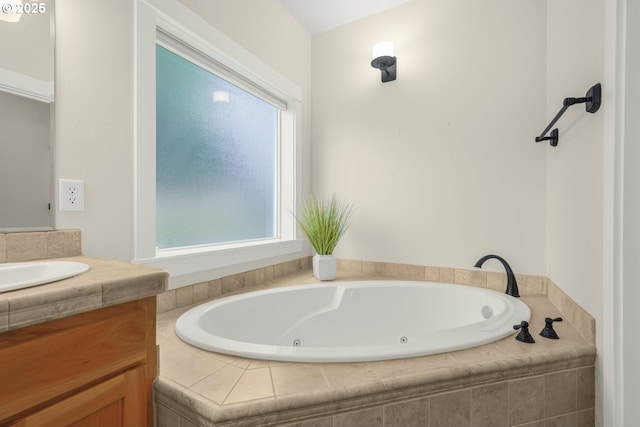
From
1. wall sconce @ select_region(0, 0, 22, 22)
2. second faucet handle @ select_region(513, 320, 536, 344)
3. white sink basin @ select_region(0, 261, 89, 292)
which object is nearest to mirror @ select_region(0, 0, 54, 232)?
wall sconce @ select_region(0, 0, 22, 22)

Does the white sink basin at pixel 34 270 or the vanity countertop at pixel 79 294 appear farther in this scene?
the white sink basin at pixel 34 270

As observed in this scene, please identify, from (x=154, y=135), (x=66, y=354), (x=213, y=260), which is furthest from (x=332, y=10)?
(x=66, y=354)

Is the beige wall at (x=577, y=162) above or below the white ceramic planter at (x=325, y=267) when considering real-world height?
above

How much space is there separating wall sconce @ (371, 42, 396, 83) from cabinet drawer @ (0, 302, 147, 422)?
198 centimetres

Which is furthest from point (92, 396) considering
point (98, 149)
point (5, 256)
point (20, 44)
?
point (20, 44)

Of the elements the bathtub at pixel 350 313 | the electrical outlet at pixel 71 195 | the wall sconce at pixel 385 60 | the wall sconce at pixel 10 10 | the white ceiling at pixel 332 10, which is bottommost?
the bathtub at pixel 350 313

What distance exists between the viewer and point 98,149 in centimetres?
111

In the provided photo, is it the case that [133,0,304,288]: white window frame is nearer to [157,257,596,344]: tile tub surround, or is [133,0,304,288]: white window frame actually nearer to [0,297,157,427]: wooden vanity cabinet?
[157,257,596,344]: tile tub surround

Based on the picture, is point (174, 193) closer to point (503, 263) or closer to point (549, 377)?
point (549, 377)

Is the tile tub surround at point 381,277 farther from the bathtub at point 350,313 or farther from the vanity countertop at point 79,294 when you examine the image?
the vanity countertop at point 79,294

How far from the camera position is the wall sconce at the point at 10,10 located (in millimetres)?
897

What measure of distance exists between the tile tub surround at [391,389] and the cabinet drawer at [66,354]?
6.4 inches

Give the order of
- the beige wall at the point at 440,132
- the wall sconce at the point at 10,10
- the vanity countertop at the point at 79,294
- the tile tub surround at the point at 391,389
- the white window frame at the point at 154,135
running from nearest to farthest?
the vanity countertop at the point at 79,294 < the tile tub surround at the point at 391,389 < the wall sconce at the point at 10,10 < the white window frame at the point at 154,135 < the beige wall at the point at 440,132

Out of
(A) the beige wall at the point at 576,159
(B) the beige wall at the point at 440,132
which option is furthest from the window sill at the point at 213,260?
(A) the beige wall at the point at 576,159
